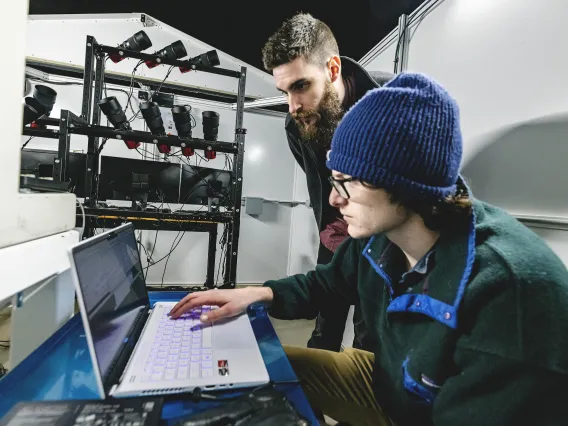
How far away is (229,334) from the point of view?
2.23 ft

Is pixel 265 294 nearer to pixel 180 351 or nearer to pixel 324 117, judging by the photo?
pixel 180 351

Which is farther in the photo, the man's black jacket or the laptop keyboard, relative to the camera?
the man's black jacket

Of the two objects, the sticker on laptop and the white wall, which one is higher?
the white wall

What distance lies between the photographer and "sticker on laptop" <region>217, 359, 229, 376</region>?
53cm

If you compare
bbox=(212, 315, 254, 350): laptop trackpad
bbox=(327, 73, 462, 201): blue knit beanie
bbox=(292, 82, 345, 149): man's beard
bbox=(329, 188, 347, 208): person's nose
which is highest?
bbox=(292, 82, 345, 149): man's beard

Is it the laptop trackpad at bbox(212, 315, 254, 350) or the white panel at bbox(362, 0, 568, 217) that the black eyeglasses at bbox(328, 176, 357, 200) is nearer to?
the laptop trackpad at bbox(212, 315, 254, 350)

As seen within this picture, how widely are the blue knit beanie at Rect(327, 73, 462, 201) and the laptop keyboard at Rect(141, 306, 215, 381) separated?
0.48 m

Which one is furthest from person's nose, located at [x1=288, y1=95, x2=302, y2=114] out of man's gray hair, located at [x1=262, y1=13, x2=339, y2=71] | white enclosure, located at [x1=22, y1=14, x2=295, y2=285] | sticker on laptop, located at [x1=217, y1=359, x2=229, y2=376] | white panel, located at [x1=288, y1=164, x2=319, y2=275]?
white enclosure, located at [x1=22, y1=14, x2=295, y2=285]

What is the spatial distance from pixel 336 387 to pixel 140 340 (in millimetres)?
555

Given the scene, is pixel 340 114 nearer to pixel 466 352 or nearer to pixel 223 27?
pixel 466 352

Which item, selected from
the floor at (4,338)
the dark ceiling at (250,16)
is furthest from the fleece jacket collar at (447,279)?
the floor at (4,338)

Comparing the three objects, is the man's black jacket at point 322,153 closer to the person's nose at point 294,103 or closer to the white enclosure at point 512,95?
the person's nose at point 294,103

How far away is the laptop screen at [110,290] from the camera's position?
48 centimetres

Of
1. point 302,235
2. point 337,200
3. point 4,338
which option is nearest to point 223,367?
point 337,200
